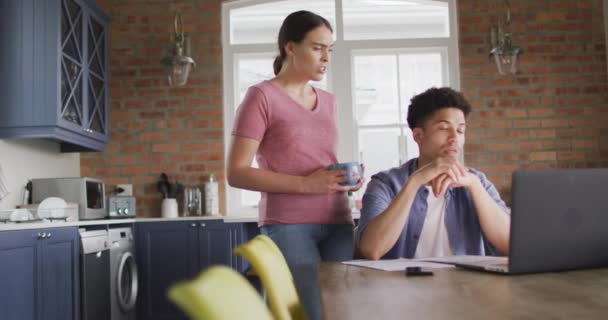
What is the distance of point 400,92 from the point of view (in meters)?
4.97

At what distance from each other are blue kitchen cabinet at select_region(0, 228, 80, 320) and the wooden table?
6.66 feet

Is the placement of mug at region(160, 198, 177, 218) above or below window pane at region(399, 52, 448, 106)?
below

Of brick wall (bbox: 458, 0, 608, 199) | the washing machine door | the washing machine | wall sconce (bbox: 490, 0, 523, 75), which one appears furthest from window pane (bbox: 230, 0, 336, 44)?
the washing machine door

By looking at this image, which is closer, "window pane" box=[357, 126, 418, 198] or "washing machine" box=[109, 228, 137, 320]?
"washing machine" box=[109, 228, 137, 320]

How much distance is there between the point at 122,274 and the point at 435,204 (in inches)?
112

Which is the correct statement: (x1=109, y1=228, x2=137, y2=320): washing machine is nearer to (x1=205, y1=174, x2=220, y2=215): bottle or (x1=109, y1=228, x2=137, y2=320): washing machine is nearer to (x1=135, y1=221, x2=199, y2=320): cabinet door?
(x1=135, y1=221, x2=199, y2=320): cabinet door

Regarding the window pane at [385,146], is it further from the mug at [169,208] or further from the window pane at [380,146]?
the mug at [169,208]

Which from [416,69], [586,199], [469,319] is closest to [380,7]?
[416,69]

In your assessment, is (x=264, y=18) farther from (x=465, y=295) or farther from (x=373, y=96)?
(x=465, y=295)

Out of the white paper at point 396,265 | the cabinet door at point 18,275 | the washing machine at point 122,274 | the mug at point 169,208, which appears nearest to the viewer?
the white paper at point 396,265

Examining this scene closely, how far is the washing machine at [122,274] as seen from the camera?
3822 millimetres

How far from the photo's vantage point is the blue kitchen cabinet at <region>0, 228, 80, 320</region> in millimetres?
2707

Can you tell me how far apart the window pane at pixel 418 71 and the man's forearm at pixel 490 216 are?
132 inches

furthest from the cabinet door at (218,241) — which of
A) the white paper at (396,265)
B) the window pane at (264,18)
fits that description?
the white paper at (396,265)
